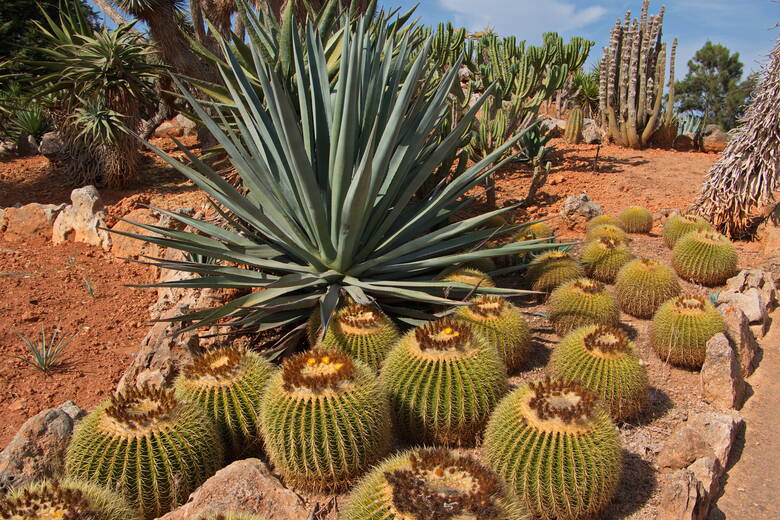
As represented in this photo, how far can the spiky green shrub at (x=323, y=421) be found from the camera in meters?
2.60

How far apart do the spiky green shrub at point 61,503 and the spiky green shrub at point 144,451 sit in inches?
11.7

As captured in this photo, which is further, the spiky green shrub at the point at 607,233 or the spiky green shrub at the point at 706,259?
the spiky green shrub at the point at 607,233

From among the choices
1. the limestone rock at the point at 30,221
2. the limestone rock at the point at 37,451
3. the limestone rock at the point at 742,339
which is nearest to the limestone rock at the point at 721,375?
the limestone rock at the point at 742,339

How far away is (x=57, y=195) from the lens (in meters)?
10.1

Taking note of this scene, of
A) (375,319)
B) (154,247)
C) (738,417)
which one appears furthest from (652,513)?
(154,247)

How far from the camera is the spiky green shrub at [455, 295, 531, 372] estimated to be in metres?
3.70

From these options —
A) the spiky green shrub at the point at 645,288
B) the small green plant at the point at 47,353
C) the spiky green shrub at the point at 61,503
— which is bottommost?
the small green plant at the point at 47,353

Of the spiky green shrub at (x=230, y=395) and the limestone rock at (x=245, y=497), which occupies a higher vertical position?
the spiky green shrub at (x=230, y=395)

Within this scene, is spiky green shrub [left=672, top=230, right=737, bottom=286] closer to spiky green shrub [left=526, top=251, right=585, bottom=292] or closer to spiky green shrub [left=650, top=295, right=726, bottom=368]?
spiky green shrub [left=526, top=251, right=585, bottom=292]

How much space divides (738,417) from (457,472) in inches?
98.1

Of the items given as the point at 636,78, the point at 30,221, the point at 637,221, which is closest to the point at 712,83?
the point at 636,78

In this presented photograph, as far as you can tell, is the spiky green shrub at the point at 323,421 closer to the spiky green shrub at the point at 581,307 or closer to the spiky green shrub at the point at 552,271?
the spiky green shrub at the point at 581,307

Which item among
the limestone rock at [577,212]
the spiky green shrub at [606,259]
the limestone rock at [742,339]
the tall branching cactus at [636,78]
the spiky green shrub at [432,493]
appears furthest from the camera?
the tall branching cactus at [636,78]

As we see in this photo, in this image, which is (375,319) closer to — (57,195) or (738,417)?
(738,417)
